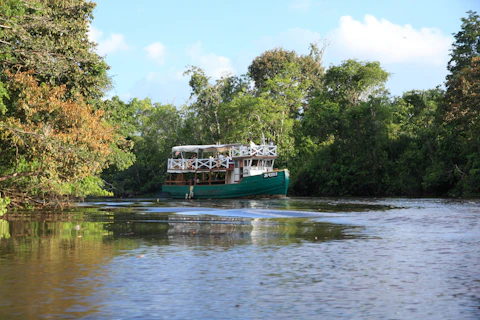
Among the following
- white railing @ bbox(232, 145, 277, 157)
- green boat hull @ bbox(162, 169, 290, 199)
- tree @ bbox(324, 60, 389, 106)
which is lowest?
green boat hull @ bbox(162, 169, 290, 199)

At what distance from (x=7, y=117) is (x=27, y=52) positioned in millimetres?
3726

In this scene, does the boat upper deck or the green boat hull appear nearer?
the green boat hull

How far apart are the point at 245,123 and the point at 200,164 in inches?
524

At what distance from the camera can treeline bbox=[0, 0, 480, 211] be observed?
89.7 feet

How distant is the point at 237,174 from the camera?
6384 cm

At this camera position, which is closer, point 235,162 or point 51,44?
point 51,44

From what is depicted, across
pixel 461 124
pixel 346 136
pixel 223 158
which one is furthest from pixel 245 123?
pixel 461 124

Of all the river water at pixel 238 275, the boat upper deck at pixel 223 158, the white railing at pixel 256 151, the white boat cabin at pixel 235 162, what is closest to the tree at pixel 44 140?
the river water at pixel 238 275

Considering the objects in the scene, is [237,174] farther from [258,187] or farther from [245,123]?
[245,123]

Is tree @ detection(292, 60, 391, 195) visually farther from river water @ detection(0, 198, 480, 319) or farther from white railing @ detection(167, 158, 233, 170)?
river water @ detection(0, 198, 480, 319)

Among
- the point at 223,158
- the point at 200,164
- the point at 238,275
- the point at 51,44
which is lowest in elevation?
the point at 238,275

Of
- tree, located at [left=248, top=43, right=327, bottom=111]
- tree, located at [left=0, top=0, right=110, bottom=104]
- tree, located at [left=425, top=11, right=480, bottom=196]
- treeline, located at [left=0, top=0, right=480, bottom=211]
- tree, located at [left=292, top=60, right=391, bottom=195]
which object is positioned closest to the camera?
tree, located at [left=0, top=0, right=110, bottom=104]

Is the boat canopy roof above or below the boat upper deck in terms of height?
above

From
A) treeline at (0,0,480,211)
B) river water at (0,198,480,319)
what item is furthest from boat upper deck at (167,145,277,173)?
river water at (0,198,480,319)
